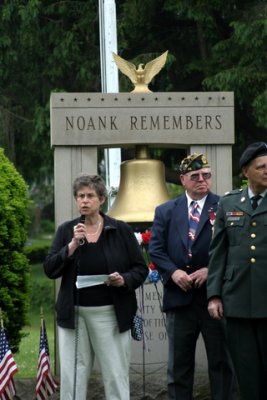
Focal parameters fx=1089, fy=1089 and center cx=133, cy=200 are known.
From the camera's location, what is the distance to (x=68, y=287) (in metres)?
7.10

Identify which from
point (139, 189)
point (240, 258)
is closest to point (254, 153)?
point (240, 258)

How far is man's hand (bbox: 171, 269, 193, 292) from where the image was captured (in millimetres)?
7250

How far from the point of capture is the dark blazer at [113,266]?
706cm

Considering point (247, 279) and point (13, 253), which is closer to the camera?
point (247, 279)

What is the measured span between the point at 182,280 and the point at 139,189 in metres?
1.81

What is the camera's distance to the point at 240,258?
6.53 m

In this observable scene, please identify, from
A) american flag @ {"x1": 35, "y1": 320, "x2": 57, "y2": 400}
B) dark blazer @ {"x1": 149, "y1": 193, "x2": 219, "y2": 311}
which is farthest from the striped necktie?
american flag @ {"x1": 35, "y1": 320, "x2": 57, "y2": 400}

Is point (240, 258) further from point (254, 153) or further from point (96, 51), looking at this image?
point (96, 51)

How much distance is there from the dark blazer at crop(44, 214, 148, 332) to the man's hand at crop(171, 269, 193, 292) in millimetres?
206

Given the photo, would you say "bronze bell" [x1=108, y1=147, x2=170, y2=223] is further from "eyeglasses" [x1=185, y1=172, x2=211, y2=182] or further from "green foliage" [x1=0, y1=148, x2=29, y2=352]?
"eyeglasses" [x1=185, y1=172, x2=211, y2=182]

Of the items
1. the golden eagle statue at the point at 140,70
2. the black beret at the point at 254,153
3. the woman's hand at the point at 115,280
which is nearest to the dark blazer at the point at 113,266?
the woman's hand at the point at 115,280

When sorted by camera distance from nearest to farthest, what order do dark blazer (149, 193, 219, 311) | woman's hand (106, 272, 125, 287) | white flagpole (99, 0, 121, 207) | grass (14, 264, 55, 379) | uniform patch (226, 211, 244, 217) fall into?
uniform patch (226, 211, 244, 217)
woman's hand (106, 272, 125, 287)
dark blazer (149, 193, 219, 311)
grass (14, 264, 55, 379)
white flagpole (99, 0, 121, 207)

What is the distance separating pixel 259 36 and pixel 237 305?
12.3 m

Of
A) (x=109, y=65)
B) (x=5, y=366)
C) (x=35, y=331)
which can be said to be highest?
(x=109, y=65)
